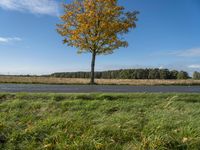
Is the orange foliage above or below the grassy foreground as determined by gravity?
above

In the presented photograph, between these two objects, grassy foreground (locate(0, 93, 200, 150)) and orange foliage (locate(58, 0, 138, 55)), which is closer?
grassy foreground (locate(0, 93, 200, 150))

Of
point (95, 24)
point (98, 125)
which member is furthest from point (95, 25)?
point (98, 125)

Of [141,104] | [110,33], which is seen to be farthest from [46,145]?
[110,33]

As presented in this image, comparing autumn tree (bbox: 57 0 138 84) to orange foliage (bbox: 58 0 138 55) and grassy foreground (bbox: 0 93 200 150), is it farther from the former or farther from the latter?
grassy foreground (bbox: 0 93 200 150)

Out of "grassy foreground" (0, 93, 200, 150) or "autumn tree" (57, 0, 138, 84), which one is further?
"autumn tree" (57, 0, 138, 84)

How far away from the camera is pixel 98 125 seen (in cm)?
653

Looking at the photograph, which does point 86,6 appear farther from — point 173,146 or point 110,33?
point 173,146

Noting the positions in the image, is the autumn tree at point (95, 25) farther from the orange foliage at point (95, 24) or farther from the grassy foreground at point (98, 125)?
the grassy foreground at point (98, 125)

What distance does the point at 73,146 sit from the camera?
5.46 meters

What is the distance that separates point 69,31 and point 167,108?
16.6 meters

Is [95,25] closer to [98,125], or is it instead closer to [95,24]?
[95,24]

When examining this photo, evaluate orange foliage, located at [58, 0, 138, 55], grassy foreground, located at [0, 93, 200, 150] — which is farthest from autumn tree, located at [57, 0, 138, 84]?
grassy foreground, located at [0, 93, 200, 150]

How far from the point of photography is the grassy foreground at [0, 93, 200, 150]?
5582mm

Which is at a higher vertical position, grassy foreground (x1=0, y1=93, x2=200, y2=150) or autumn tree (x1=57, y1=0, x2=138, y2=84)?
autumn tree (x1=57, y1=0, x2=138, y2=84)
